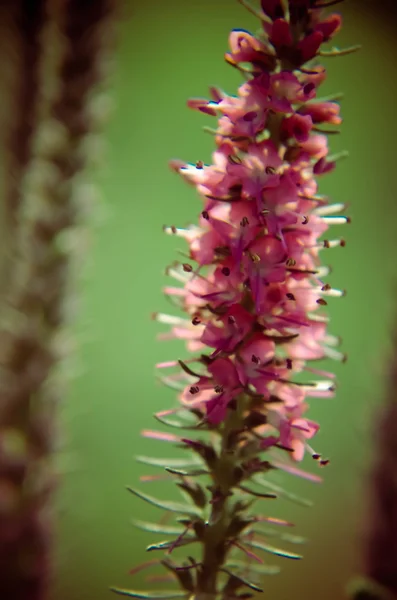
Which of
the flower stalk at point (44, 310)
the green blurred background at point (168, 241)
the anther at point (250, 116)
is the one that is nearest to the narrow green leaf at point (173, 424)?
the anther at point (250, 116)

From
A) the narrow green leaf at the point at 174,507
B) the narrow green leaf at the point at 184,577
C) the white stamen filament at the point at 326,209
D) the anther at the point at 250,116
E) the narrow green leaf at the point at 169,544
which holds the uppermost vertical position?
the anther at the point at 250,116

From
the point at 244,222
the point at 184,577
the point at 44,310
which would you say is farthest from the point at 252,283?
the point at 44,310

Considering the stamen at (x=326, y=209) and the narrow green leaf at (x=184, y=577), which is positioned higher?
the stamen at (x=326, y=209)

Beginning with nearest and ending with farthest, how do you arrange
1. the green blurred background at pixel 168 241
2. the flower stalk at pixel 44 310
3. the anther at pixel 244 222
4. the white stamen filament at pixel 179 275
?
the anther at pixel 244 222 → the white stamen filament at pixel 179 275 → the flower stalk at pixel 44 310 → the green blurred background at pixel 168 241

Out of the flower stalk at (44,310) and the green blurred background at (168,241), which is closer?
the flower stalk at (44,310)

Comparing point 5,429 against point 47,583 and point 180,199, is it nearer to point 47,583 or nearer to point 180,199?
point 47,583

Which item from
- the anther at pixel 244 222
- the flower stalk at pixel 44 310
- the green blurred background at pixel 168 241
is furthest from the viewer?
the green blurred background at pixel 168 241

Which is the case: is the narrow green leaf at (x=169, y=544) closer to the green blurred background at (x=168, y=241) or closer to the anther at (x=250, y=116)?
the anther at (x=250, y=116)
